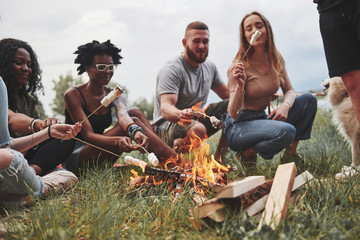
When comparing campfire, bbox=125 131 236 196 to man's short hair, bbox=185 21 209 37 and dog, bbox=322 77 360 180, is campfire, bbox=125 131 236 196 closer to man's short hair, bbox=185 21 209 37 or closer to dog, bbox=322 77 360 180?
dog, bbox=322 77 360 180

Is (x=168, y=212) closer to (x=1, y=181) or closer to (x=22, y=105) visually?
(x=1, y=181)

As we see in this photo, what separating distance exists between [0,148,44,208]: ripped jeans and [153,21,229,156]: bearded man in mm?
1813

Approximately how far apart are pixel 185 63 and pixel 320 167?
213 cm

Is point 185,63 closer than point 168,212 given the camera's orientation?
No

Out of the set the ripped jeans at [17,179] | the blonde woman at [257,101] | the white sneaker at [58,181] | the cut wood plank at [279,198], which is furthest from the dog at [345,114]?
the ripped jeans at [17,179]

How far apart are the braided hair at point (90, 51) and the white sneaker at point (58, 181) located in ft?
4.57

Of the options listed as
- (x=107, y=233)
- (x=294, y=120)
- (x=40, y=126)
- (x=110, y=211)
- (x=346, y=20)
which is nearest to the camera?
(x=107, y=233)

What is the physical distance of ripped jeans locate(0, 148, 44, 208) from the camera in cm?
244

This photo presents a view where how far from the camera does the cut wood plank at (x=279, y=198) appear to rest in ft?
6.36

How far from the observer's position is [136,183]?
292cm

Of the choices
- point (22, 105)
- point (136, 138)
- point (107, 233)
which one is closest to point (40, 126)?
point (22, 105)

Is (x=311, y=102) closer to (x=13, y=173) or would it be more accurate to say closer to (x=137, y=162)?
(x=137, y=162)

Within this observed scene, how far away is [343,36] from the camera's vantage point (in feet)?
9.21

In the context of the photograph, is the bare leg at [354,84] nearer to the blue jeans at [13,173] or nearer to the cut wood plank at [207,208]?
Answer: the cut wood plank at [207,208]
